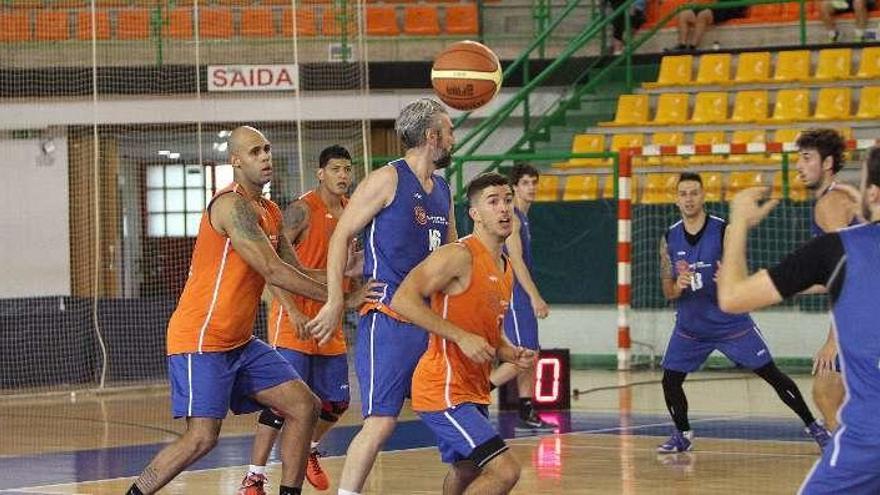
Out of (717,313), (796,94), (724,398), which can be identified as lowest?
(724,398)

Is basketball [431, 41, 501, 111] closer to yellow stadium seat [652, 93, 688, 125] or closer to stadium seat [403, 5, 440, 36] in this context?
yellow stadium seat [652, 93, 688, 125]

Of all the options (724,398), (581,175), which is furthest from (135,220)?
(724,398)

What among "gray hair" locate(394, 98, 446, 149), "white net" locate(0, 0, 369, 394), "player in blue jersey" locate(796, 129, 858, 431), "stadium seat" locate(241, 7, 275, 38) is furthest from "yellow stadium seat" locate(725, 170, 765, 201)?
"gray hair" locate(394, 98, 446, 149)

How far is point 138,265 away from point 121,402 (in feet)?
28.2

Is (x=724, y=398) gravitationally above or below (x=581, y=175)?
below

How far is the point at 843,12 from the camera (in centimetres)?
2394

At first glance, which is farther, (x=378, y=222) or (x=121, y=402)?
(x=121, y=402)

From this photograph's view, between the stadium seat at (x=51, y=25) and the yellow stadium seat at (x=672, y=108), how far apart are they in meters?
8.22

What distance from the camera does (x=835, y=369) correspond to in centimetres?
986

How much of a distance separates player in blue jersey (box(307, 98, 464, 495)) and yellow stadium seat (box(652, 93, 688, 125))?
14492 mm

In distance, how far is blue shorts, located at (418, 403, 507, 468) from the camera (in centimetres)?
766

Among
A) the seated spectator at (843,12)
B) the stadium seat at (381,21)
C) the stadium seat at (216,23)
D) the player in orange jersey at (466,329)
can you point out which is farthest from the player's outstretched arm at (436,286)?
the stadium seat at (381,21)

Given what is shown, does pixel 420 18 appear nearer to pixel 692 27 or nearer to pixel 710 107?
pixel 692 27

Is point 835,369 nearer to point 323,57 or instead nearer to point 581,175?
point 581,175
